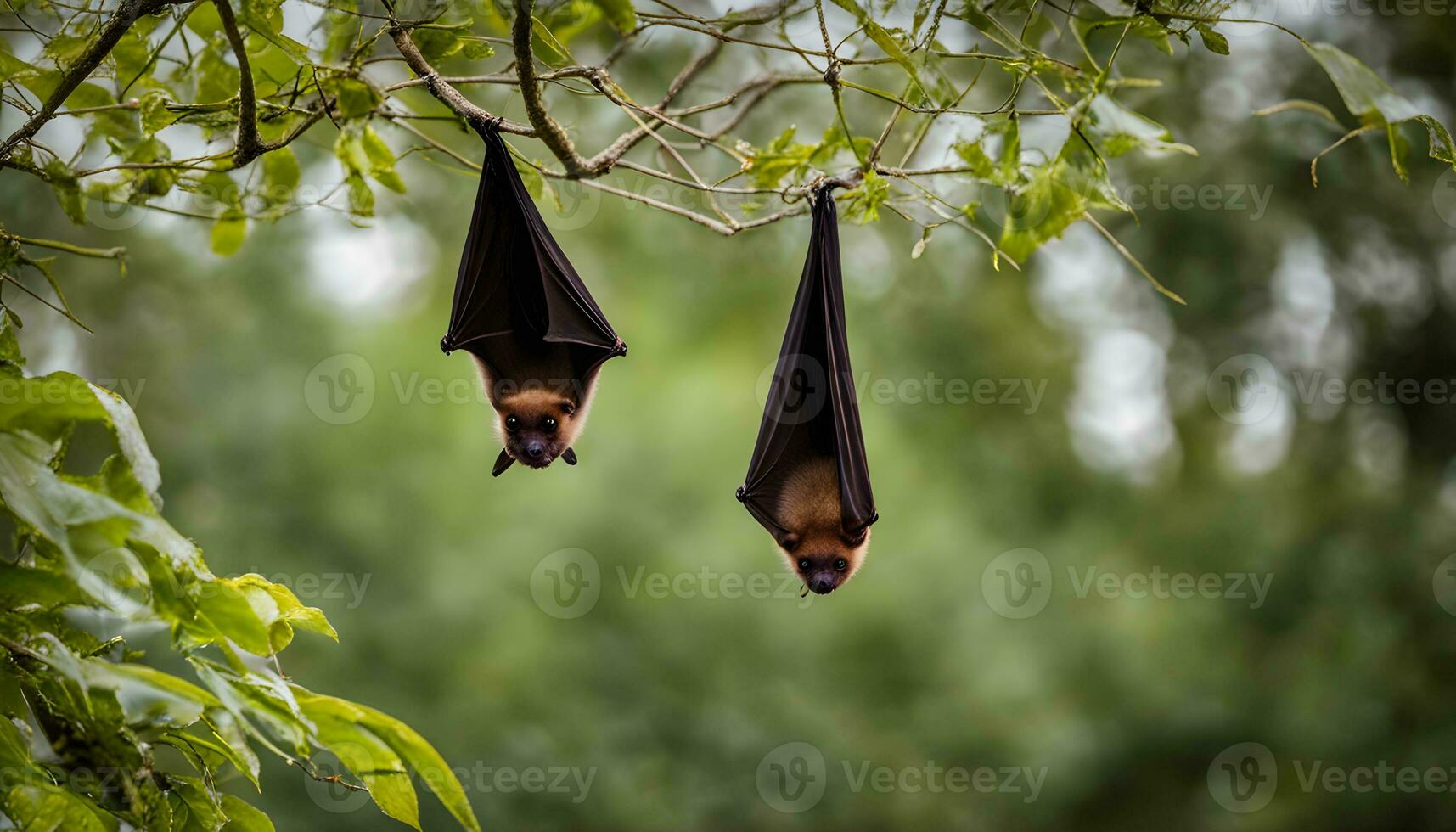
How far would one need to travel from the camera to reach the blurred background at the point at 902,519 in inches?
504

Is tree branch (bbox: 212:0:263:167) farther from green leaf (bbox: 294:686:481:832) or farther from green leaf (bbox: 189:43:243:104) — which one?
green leaf (bbox: 294:686:481:832)

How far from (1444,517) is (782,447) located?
11931mm

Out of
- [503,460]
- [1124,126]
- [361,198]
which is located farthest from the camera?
[503,460]

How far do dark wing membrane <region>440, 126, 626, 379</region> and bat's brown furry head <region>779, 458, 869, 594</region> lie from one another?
1.11 m

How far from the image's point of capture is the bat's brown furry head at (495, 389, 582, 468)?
13.5 ft

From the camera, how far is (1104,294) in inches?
567

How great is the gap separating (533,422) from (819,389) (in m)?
1.19

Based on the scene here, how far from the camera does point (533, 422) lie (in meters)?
4.17

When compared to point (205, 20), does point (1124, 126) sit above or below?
below

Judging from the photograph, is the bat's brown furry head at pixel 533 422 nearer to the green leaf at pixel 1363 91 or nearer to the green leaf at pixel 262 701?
the green leaf at pixel 262 701

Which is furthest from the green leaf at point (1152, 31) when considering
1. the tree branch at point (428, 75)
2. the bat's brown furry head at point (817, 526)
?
the bat's brown furry head at point (817, 526)

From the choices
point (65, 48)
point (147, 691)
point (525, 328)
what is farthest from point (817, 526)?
point (65, 48)

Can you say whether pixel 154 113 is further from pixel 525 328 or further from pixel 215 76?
pixel 525 328

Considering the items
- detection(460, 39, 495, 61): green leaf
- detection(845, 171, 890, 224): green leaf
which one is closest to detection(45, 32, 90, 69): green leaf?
detection(460, 39, 495, 61): green leaf
